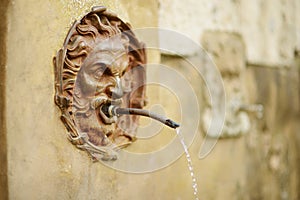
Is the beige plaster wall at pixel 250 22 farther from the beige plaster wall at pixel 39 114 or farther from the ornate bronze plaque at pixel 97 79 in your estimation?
the beige plaster wall at pixel 39 114

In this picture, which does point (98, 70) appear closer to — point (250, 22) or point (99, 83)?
point (99, 83)

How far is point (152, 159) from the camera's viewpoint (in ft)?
3.95

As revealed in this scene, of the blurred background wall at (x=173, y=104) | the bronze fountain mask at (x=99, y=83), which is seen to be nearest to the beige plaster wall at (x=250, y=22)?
the blurred background wall at (x=173, y=104)

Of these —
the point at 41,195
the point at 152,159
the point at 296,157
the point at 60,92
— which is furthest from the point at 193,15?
the point at 296,157

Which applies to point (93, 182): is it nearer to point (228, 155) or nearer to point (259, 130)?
point (228, 155)

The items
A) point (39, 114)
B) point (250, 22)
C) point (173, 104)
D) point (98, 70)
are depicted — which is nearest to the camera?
point (39, 114)

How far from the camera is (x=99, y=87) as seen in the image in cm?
101

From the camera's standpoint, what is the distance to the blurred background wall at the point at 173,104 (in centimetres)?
86

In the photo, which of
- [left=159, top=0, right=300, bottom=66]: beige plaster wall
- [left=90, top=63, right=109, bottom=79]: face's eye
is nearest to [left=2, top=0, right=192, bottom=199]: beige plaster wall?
[left=90, top=63, right=109, bottom=79]: face's eye

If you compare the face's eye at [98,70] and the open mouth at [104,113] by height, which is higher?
the face's eye at [98,70]

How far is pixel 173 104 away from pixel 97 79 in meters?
0.38

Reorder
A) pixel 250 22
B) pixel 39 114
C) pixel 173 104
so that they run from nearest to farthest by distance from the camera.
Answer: pixel 39 114, pixel 173 104, pixel 250 22

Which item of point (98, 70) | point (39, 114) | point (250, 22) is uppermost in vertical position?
point (250, 22)

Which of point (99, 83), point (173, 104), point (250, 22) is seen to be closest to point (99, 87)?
point (99, 83)
